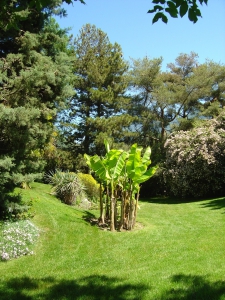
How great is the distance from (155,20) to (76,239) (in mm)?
6224

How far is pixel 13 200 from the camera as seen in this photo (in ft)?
28.7

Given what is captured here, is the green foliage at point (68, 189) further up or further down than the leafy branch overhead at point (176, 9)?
further down

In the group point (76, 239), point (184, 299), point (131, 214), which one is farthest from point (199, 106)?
point (184, 299)

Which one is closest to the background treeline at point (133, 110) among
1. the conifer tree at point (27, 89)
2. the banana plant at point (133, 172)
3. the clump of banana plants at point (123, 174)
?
the conifer tree at point (27, 89)

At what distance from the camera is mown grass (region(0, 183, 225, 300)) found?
4.67 m

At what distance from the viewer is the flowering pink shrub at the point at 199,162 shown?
17703 millimetres

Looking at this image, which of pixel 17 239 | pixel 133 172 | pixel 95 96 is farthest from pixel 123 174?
pixel 95 96

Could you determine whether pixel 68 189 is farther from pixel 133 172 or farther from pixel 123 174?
pixel 133 172

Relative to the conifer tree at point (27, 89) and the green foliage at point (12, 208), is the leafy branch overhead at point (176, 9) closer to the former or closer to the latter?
the conifer tree at point (27, 89)

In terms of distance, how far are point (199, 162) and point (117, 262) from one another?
40.4 feet

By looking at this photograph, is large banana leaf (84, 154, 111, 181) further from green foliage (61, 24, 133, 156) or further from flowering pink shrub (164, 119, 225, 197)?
green foliage (61, 24, 133, 156)

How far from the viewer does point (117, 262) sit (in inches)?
265

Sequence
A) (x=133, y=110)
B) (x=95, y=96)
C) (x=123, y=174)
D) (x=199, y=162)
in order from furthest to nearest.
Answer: (x=133, y=110) < (x=95, y=96) < (x=199, y=162) < (x=123, y=174)

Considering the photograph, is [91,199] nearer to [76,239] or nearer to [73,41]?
[76,239]
